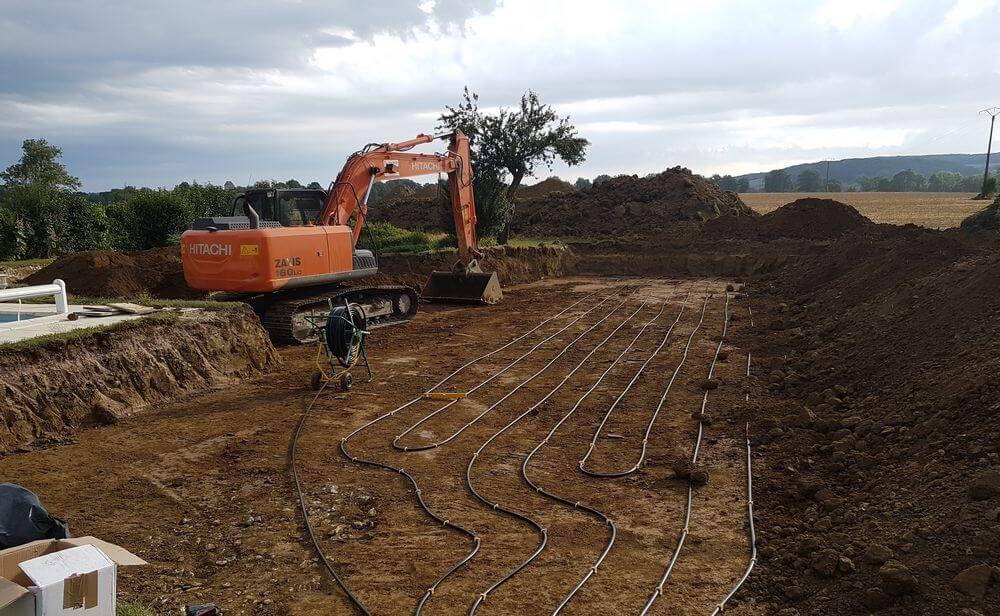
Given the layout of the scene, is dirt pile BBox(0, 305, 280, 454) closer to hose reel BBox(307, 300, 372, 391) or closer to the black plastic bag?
hose reel BBox(307, 300, 372, 391)

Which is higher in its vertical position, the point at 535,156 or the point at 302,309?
the point at 535,156

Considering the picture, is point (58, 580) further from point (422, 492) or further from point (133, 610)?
point (422, 492)

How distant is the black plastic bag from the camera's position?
3.95m

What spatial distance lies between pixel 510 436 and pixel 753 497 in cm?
288

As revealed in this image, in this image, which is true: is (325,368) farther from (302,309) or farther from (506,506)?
(506,506)

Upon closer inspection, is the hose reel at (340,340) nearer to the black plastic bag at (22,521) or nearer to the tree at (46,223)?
the black plastic bag at (22,521)

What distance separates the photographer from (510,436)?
27.5 feet

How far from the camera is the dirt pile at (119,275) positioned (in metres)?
15.6

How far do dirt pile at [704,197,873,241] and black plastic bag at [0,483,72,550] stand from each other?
98.6 ft

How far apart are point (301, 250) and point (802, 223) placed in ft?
80.4

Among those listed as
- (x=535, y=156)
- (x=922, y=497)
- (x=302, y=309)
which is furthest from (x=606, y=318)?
(x=535, y=156)

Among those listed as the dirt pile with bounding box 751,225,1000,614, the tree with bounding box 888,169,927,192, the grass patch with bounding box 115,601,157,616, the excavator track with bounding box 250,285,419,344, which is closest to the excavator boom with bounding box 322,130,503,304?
the excavator track with bounding box 250,285,419,344

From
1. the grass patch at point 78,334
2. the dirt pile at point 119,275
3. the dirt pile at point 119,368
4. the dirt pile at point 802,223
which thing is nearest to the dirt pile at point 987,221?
the dirt pile at point 802,223

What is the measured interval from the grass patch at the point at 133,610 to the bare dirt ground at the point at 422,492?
23cm
